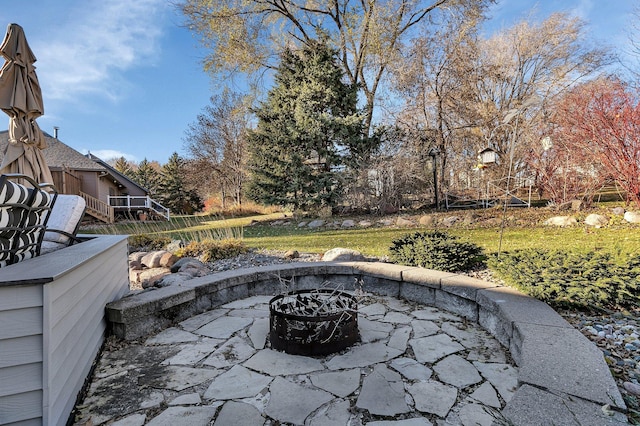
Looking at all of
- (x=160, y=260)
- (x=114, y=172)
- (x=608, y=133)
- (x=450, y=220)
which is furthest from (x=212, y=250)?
(x=114, y=172)

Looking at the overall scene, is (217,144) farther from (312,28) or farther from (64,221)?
(64,221)

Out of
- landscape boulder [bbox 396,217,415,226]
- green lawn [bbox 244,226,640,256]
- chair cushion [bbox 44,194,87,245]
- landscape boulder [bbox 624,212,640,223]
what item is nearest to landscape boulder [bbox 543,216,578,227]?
green lawn [bbox 244,226,640,256]

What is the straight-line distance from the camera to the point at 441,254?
3.41 metres

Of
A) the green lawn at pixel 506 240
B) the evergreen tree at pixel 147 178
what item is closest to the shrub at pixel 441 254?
the green lawn at pixel 506 240

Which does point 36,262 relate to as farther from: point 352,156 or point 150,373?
point 352,156

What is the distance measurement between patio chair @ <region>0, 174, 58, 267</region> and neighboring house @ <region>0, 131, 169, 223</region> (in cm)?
1417

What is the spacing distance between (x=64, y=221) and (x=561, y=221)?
26.3ft

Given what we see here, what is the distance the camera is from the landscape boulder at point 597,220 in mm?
6028

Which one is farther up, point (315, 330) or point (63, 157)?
point (63, 157)

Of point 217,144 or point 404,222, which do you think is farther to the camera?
point 217,144

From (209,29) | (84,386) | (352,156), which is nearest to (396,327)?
(84,386)

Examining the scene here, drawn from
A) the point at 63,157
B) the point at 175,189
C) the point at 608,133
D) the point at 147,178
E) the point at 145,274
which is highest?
the point at 63,157

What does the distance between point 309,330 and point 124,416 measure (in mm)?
1040

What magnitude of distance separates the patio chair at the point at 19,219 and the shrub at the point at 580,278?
318 cm
